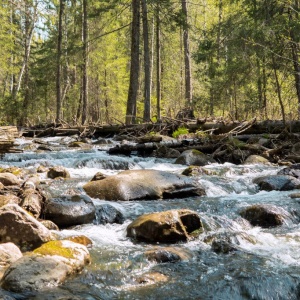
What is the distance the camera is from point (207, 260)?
13.7ft

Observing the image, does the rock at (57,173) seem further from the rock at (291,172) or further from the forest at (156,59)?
the forest at (156,59)

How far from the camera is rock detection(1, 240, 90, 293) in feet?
10.9

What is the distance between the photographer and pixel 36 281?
337cm

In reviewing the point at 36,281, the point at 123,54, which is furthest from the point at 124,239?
the point at 123,54

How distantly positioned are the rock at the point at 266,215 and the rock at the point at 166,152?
5096 mm

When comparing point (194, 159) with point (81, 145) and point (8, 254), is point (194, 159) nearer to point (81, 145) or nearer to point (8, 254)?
point (81, 145)

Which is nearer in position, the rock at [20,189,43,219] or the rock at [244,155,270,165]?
the rock at [20,189,43,219]

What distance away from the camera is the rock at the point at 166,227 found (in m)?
4.70

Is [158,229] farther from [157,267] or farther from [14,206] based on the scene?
[14,206]

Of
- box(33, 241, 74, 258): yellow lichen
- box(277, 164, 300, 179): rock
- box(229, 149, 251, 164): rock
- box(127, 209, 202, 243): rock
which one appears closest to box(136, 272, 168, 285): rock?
box(33, 241, 74, 258): yellow lichen

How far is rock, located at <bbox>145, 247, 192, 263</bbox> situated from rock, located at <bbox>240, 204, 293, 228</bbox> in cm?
162

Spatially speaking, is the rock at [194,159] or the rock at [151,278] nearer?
the rock at [151,278]

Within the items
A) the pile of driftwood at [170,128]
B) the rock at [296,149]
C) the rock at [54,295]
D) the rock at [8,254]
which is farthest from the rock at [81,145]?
the rock at [54,295]

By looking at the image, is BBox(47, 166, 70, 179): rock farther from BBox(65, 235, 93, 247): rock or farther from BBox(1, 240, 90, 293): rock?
BBox(1, 240, 90, 293): rock
